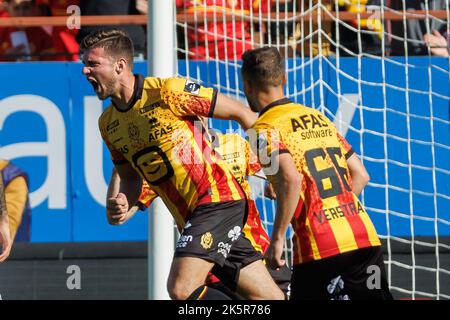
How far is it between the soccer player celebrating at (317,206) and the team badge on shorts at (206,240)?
45 cm

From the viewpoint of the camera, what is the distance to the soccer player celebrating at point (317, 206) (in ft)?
15.9

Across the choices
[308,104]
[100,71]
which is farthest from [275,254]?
[308,104]

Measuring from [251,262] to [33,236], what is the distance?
2740 mm

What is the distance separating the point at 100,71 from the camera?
5.20m

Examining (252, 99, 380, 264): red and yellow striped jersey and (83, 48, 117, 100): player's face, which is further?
(83, 48, 117, 100): player's face

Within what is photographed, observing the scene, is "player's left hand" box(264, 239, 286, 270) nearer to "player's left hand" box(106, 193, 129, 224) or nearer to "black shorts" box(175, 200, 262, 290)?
"black shorts" box(175, 200, 262, 290)

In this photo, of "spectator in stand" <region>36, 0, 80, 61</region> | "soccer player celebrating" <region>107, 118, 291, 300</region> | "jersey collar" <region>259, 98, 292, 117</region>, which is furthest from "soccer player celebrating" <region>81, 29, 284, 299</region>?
"spectator in stand" <region>36, 0, 80, 61</region>

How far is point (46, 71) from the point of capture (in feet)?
25.4

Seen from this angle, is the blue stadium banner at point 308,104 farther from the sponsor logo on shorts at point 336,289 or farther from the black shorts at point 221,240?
the sponsor logo on shorts at point 336,289

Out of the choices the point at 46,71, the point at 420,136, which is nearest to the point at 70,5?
the point at 46,71

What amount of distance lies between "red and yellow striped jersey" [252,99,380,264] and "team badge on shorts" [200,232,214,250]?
1.50 feet

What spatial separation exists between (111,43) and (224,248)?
1.18 metres

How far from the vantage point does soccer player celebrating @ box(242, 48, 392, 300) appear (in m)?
4.84

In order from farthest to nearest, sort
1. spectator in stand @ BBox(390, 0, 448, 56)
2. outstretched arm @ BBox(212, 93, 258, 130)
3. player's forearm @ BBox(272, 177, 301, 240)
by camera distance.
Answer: spectator in stand @ BBox(390, 0, 448, 56), outstretched arm @ BBox(212, 93, 258, 130), player's forearm @ BBox(272, 177, 301, 240)
